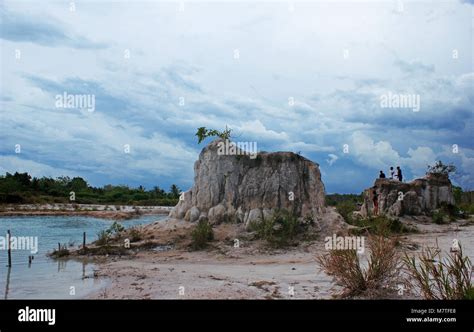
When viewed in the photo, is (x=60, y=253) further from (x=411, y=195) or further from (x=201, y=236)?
(x=411, y=195)

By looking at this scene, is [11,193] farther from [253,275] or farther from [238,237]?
[253,275]

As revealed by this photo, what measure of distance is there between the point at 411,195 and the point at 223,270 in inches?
434

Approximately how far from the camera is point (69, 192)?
36969 millimetres

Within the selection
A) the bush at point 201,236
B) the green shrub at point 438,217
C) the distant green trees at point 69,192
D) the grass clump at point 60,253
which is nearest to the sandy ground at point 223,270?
the bush at point 201,236

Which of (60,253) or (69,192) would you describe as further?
(69,192)

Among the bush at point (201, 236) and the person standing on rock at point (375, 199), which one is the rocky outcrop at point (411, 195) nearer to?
the person standing on rock at point (375, 199)

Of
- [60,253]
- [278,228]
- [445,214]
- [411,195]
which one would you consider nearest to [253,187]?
[278,228]

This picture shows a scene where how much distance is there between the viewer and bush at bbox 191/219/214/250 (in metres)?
12.2

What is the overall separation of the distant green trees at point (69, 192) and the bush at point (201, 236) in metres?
21.0

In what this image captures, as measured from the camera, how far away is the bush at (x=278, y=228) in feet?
40.0

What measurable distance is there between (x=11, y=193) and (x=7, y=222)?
24.1 feet

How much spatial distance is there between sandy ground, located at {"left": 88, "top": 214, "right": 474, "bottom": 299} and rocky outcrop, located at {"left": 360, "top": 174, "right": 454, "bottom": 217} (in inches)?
107
